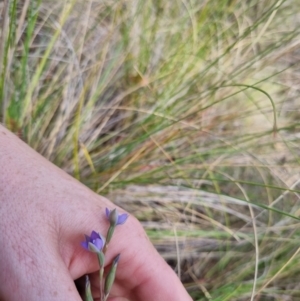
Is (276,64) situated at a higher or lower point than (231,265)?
higher

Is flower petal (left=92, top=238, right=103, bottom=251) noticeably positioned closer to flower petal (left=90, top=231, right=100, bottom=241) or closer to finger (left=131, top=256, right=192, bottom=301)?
flower petal (left=90, top=231, right=100, bottom=241)

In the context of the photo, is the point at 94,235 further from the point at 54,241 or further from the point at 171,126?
the point at 171,126

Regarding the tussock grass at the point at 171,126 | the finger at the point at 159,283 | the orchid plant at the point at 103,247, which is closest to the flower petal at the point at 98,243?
the orchid plant at the point at 103,247

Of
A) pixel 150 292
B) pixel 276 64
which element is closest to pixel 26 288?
pixel 150 292

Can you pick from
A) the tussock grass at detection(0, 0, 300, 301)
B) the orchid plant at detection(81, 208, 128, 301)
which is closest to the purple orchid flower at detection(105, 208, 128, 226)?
the orchid plant at detection(81, 208, 128, 301)

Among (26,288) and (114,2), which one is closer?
(26,288)

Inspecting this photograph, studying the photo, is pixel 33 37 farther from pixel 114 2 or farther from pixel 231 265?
pixel 231 265
